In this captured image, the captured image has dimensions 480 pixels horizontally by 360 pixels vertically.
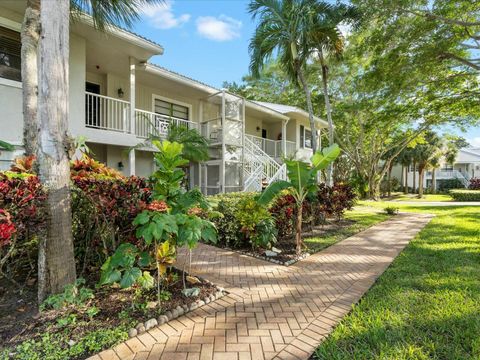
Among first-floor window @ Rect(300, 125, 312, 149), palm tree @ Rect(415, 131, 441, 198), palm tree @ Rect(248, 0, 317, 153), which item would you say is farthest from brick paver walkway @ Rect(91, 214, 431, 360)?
palm tree @ Rect(415, 131, 441, 198)

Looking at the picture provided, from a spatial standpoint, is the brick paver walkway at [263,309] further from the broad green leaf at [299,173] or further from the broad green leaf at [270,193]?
the broad green leaf at [299,173]

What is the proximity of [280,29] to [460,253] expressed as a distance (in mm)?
10004

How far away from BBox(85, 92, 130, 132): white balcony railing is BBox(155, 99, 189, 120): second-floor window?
3.08 metres

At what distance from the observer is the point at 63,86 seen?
3.45m

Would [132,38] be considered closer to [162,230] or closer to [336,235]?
[162,230]

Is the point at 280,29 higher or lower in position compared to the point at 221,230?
higher

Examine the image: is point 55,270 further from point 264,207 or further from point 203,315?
point 264,207

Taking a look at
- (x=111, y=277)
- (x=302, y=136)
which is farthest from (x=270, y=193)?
(x=302, y=136)

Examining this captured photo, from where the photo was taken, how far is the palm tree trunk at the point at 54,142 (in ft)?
10.9

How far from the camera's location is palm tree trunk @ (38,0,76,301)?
333cm

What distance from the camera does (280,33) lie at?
11.2m

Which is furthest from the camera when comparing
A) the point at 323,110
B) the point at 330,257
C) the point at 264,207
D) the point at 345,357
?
the point at 323,110

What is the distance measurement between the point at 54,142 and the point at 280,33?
1049 cm

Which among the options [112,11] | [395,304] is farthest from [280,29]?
[395,304]
